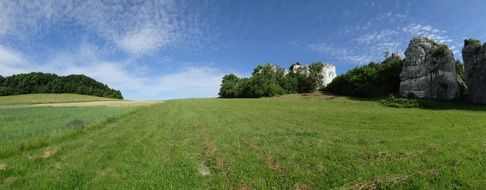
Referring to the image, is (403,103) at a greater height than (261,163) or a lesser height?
greater

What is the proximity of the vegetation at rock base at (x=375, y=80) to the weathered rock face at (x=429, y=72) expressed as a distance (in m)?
6.61

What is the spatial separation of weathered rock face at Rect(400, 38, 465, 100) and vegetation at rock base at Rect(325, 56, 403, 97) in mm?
6610

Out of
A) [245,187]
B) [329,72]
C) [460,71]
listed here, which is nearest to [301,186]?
[245,187]

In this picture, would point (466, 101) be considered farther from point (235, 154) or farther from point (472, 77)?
point (235, 154)

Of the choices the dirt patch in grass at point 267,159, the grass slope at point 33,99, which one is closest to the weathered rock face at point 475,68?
the dirt patch in grass at point 267,159

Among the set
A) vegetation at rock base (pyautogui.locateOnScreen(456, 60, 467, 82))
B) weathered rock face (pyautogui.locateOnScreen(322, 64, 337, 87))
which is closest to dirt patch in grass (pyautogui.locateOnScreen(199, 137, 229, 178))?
vegetation at rock base (pyautogui.locateOnScreen(456, 60, 467, 82))

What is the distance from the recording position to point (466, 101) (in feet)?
150

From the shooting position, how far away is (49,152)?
15.6 m

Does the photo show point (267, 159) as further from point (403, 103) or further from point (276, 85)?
point (276, 85)

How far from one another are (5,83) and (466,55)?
149489 mm

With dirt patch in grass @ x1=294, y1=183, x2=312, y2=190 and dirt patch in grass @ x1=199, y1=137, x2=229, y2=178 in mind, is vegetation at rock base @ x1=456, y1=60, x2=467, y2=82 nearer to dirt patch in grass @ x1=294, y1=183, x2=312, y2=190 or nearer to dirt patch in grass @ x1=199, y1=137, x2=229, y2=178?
dirt patch in grass @ x1=199, y1=137, x2=229, y2=178

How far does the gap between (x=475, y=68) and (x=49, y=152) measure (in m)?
52.4

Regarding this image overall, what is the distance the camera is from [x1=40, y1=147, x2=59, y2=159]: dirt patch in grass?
14.7m

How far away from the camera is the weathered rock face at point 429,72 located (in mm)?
50812
